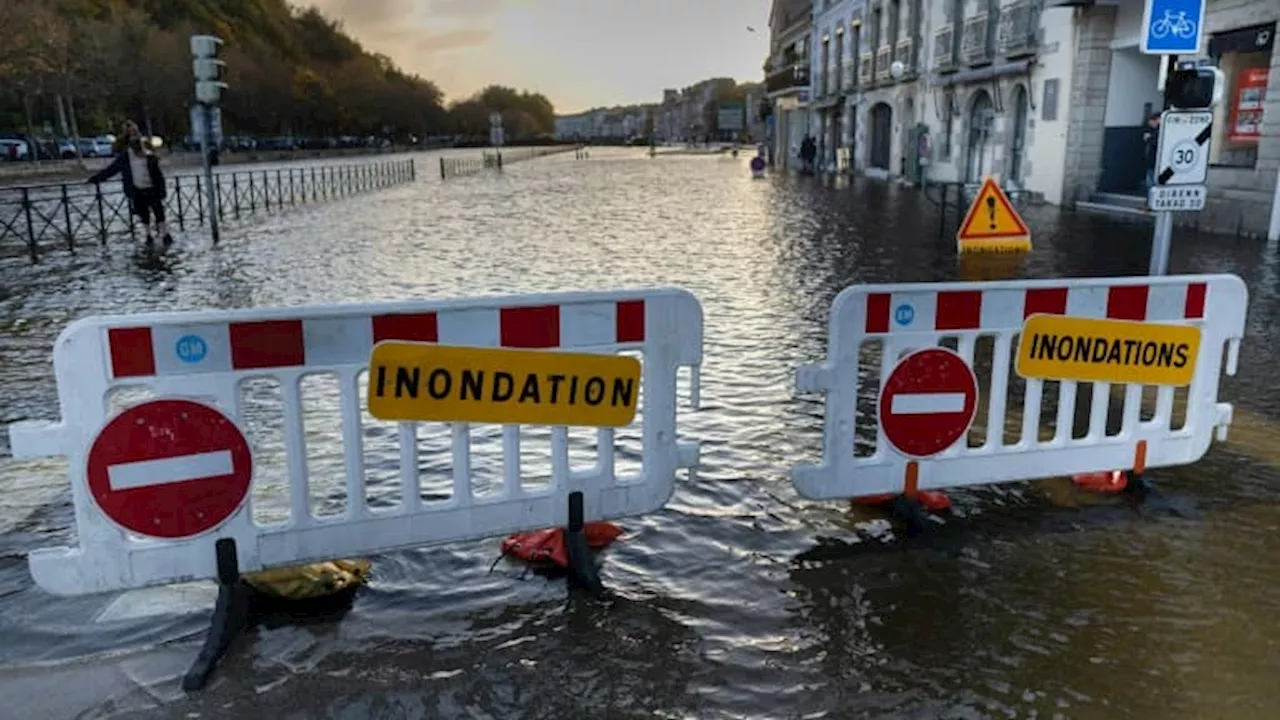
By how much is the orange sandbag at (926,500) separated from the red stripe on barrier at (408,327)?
221 centimetres

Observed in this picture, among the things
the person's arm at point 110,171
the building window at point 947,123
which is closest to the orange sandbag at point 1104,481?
the person's arm at point 110,171

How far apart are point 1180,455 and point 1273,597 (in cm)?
125

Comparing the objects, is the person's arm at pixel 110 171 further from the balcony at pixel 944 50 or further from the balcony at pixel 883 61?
the balcony at pixel 883 61

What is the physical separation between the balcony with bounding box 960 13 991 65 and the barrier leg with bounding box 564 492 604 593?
87.5ft

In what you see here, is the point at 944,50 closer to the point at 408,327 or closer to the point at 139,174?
the point at 139,174

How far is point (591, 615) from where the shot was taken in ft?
12.3

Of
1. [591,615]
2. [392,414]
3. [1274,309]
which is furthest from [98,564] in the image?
[1274,309]

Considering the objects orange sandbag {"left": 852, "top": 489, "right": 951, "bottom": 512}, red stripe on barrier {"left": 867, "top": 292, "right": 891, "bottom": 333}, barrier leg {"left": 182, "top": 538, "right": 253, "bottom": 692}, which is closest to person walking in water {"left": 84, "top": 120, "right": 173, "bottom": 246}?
barrier leg {"left": 182, "top": 538, "right": 253, "bottom": 692}

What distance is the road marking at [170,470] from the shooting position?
3406 mm

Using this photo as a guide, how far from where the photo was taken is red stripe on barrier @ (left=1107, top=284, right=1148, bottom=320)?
4598 millimetres

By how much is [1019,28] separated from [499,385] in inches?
976

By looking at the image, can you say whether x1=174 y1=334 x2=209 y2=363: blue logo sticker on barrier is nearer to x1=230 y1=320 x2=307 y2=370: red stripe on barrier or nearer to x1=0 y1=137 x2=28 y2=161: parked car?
x1=230 y1=320 x2=307 y2=370: red stripe on barrier

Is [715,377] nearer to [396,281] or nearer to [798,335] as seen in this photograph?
[798,335]

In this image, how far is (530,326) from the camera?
384cm
